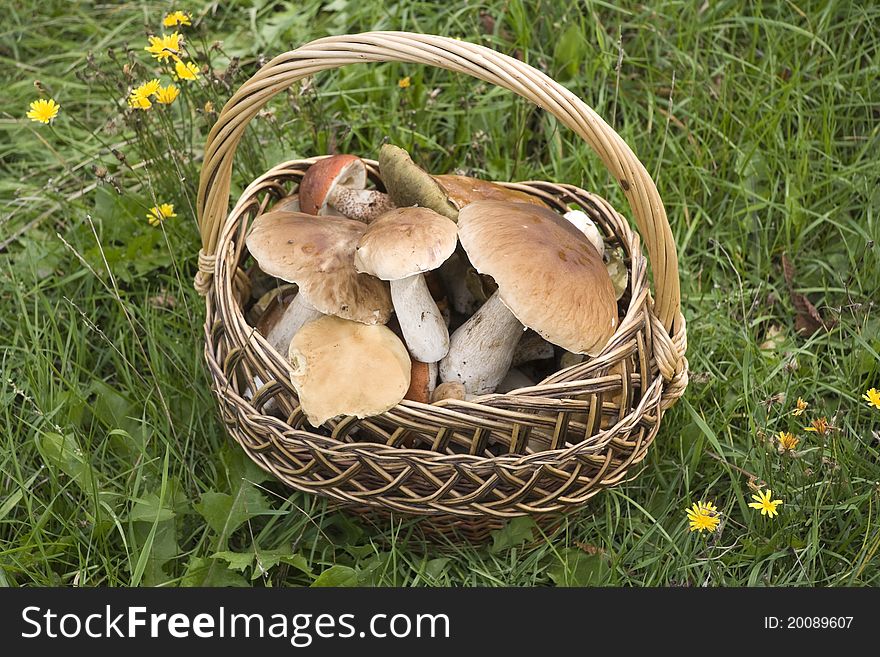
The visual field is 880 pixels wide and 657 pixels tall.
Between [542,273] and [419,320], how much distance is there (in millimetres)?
348

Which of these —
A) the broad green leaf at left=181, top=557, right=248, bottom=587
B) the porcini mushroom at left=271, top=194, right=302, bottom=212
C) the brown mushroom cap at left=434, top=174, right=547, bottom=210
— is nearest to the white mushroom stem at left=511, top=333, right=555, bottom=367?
the brown mushroom cap at left=434, top=174, right=547, bottom=210

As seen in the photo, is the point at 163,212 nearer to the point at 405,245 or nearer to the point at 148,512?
the point at 148,512

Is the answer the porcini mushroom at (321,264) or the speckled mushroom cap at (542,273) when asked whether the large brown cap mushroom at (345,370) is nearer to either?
the porcini mushroom at (321,264)

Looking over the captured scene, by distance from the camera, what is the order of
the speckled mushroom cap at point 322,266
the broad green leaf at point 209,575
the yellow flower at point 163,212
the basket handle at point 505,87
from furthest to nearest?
1. the yellow flower at point 163,212
2. the broad green leaf at point 209,575
3. the speckled mushroom cap at point 322,266
4. the basket handle at point 505,87

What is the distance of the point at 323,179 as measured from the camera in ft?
8.04

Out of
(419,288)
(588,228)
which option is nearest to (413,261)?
(419,288)

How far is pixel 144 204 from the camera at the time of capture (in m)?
3.13

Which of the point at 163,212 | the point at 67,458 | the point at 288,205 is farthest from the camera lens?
the point at 163,212

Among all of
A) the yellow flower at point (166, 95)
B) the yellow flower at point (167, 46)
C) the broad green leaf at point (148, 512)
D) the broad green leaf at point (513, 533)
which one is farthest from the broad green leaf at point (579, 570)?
the yellow flower at point (167, 46)

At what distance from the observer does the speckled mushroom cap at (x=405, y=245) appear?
1.99m

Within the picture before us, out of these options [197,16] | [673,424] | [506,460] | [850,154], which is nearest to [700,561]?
[673,424]

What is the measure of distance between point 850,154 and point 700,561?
192 centimetres

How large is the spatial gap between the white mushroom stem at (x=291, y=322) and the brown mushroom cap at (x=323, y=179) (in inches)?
11.6

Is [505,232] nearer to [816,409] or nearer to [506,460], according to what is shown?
[506,460]
